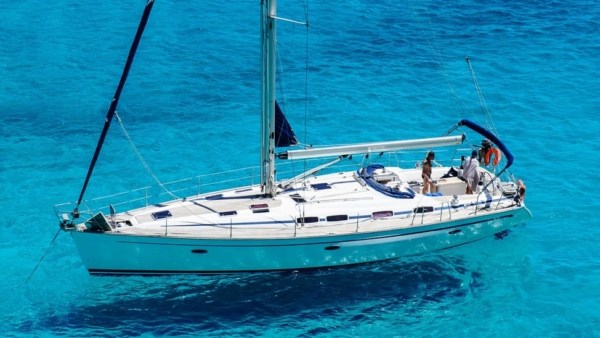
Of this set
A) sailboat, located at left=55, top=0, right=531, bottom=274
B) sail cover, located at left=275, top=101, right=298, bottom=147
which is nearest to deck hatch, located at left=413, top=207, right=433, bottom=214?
sailboat, located at left=55, top=0, right=531, bottom=274

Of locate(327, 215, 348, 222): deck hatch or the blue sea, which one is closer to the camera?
the blue sea

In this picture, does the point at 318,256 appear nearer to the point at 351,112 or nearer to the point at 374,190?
the point at 374,190

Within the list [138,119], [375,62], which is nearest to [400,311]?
[138,119]

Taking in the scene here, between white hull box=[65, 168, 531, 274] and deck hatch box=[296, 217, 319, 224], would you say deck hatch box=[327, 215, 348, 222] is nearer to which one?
white hull box=[65, 168, 531, 274]

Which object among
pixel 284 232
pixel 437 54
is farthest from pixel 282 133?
pixel 437 54

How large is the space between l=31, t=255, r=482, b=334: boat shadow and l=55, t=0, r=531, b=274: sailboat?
56 centimetres

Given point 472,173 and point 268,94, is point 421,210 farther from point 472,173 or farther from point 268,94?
point 268,94

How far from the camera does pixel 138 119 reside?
127ft

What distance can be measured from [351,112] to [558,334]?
17.3 metres

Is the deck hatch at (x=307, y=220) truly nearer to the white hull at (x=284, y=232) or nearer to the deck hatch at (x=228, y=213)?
the white hull at (x=284, y=232)

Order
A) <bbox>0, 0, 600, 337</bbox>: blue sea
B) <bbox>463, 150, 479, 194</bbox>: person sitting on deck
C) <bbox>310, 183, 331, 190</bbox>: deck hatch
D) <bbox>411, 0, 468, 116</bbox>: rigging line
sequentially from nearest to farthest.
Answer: <bbox>0, 0, 600, 337</bbox>: blue sea → <bbox>310, 183, 331, 190</bbox>: deck hatch → <bbox>463, 150, 479, 194</bbox>: person sitting on deck → <bbox>411, 0, 468, 116</bbox>: rigging line

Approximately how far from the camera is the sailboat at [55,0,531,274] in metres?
25.8

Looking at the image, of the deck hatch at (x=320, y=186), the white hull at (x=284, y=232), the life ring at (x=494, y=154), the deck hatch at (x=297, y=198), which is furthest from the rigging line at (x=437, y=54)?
the deck hatch at (x=297, y=198)

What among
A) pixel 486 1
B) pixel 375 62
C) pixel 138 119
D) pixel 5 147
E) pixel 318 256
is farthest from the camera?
pixel 486 1
